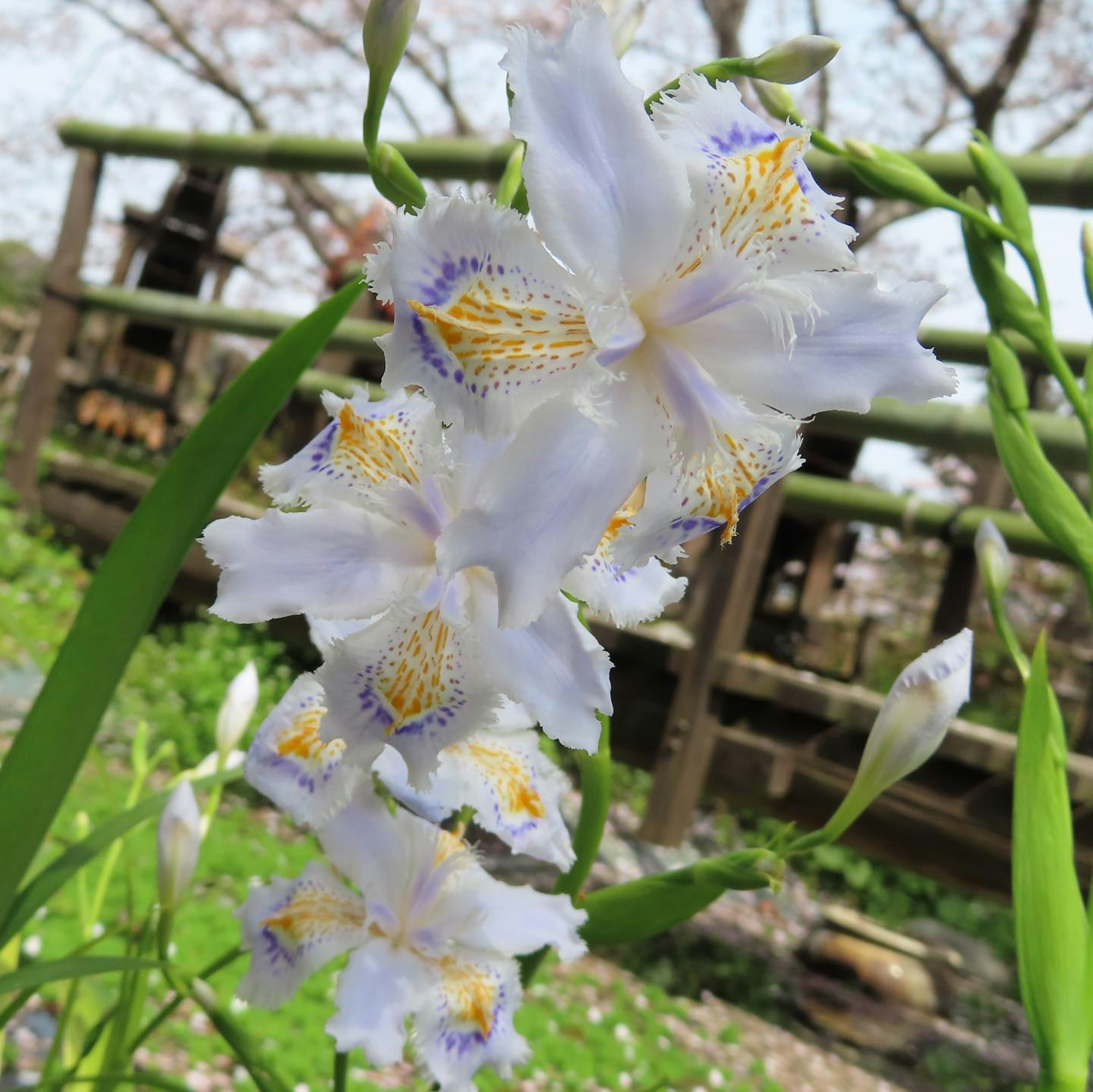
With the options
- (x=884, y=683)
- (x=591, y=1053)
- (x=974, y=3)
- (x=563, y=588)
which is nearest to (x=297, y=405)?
(x=591, y=1053)

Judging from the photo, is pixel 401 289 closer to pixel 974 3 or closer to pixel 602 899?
pixel 602 899

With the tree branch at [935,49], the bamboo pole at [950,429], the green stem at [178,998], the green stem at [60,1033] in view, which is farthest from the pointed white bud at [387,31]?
the tree branch at [935,49]

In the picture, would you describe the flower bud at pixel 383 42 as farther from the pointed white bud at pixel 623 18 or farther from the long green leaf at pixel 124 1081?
the long green leaf at pixel 124 1081

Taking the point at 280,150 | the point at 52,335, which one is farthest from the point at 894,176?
the point at 52,335

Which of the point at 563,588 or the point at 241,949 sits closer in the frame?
the point at 563,588

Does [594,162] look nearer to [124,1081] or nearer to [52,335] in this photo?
[124,1081]

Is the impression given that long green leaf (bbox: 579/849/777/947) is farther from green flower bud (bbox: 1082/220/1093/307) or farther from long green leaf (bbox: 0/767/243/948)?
green flower bud (bbox: 1082/220/1093/307)

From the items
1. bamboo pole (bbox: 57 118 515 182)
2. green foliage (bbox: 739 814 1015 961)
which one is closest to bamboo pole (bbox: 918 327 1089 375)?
bamboo pole (bbox: 57 118 515 182)
